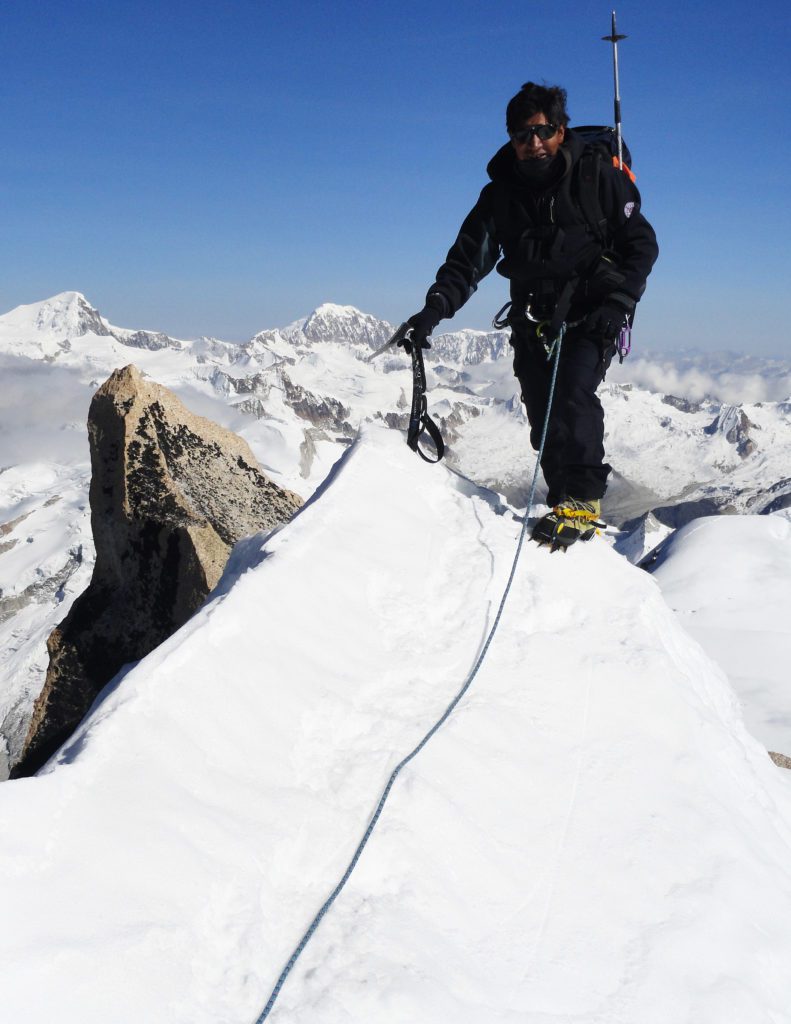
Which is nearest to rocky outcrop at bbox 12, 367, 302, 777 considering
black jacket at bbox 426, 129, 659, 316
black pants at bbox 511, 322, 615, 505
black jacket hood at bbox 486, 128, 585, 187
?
black pants at bbox 511, 322, 615, 505

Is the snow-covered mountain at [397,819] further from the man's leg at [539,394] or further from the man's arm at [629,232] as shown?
the man's arm at [629,232]

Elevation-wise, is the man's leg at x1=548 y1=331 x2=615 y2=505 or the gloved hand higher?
the gloved hand

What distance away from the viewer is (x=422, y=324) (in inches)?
289

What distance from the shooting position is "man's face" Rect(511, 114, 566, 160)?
20.2ft

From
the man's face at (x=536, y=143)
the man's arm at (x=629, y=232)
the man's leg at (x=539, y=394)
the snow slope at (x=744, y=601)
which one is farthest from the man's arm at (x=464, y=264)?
the snow slope at (x=744, y=601)

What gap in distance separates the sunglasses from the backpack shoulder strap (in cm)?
42

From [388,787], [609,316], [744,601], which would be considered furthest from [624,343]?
[744,601]

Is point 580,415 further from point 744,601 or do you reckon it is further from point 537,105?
point 744,601

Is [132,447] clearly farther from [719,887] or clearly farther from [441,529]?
[719,887]

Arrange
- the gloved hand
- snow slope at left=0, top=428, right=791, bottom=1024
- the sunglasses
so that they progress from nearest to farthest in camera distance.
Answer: snow slope at left=0, top=428, right=791, bottom=1024 < the sunglasses < the gloved hand

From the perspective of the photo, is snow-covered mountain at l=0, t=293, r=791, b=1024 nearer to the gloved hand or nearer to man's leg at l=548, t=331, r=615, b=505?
man's leg at l=548, t=331, r=615, b=505

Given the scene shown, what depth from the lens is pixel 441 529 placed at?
21.3 ft

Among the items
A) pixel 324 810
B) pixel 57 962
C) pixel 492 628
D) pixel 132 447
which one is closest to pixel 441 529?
pixel 492 628

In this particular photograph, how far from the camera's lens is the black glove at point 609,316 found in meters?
6.61
